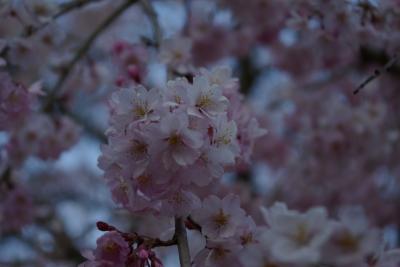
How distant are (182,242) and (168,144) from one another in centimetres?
23

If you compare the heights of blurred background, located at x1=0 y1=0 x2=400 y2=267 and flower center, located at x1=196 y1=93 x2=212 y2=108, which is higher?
blurred background, located at x1=0 y1=0 x2=400 y2=267

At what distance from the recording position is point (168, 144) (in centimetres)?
147

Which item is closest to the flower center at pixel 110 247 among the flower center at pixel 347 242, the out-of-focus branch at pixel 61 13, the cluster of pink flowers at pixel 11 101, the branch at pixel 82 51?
the flower center at pixel 347 242

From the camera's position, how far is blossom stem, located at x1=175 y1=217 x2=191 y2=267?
139 centimetres

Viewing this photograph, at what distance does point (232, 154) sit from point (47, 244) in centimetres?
351

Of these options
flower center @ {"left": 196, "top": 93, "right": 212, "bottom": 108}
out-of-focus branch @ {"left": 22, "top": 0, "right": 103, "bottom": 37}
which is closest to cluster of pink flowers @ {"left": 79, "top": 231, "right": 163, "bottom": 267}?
flower center @ {"left": 196, "top": 93, "right": 212, "bottom": 108}

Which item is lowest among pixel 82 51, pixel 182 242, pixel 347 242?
pixel 347 242

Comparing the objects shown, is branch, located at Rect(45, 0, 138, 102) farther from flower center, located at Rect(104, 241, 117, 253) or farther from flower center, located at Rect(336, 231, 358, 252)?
flower center, located at Rect(336, 231, 358, 252)

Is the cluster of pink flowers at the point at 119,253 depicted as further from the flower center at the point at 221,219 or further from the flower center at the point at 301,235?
the flower center at the point at 301,235

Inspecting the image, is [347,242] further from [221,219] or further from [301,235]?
[221,219]

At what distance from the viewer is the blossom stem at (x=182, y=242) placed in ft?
4.56

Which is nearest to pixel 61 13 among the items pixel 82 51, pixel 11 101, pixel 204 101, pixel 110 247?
pixel 82 51

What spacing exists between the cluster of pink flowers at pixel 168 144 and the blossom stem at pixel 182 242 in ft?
0.09

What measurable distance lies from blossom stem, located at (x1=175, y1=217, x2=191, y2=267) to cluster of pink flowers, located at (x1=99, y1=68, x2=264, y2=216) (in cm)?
3
